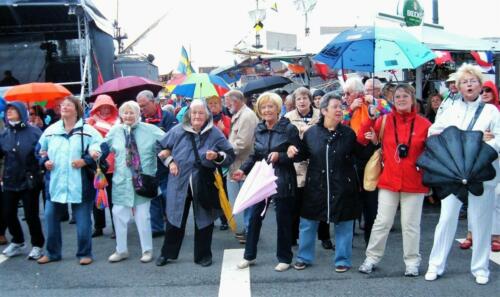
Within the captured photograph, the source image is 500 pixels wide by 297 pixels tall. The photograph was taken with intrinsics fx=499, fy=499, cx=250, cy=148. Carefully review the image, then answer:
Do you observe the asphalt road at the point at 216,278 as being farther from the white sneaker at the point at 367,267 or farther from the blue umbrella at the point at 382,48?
the blue umbrella at the point at 382,48

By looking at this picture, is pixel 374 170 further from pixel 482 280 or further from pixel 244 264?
pixel 244 264

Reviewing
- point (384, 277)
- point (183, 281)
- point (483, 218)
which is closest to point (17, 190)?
point (183, 281)

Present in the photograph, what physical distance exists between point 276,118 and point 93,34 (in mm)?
8708

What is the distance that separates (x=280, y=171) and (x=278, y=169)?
0.03 m

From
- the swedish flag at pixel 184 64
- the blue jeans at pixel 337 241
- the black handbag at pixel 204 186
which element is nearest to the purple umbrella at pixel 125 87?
the black handbag at pixel 204 186

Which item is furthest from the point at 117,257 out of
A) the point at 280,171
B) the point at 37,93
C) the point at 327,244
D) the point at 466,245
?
the point at 466,245

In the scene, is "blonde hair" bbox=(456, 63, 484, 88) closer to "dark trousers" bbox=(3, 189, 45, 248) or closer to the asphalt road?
the asphalt road

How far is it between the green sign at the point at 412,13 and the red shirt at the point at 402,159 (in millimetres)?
7681

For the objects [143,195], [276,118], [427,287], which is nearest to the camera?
[427,287]

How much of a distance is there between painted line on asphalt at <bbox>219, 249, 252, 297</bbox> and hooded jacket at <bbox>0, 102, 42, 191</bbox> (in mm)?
2479

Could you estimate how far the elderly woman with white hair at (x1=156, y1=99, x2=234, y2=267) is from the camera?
5223 mm

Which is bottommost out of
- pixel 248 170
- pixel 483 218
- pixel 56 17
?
pixel 483 218

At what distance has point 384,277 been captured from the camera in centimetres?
483

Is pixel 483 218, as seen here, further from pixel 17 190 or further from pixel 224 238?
pixel 17 190
